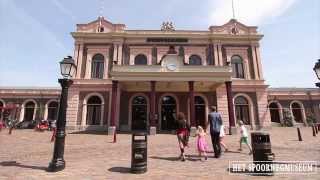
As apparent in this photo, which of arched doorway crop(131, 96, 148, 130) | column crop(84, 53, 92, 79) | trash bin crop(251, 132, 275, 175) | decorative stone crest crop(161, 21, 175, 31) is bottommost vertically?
trash bin crop(251, 132, 275, 175)

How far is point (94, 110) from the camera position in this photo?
817 inches

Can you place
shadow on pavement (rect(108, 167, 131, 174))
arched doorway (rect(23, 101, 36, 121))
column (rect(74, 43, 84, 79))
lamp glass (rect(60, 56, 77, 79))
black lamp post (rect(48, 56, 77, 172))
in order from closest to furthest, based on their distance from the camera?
shadow on pavement (rect(108, 167, 131, 174)) < black lamp post (rect(48, 56, 77, 172)) < lamp glass (rect(60, 56, 77, 79)) < column (rect(74, 43, 84, 79)) < arched doorway (rect(23, 101, 36, 121))

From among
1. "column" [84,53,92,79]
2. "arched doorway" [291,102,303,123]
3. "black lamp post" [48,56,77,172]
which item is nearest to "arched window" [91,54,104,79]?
"column" [84,53,92,79]

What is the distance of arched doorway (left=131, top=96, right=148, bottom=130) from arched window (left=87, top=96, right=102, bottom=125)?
2904 millimetres

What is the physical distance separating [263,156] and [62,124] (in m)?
5.58

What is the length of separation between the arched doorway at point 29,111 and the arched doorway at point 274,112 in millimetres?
26691

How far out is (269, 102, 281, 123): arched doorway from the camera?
25714 millimetres

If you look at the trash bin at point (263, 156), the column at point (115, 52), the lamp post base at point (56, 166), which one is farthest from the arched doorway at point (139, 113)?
the trash bin at point (263, 156)

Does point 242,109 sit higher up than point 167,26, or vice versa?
point 167,26

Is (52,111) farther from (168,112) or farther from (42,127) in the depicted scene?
(168,112)

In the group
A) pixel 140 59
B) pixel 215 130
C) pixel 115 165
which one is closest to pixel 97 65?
pixel 140 59

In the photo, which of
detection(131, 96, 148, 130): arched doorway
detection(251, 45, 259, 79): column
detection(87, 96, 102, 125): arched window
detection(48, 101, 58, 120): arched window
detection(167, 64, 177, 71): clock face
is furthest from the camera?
detection(48, 101, 58, 120): arched window

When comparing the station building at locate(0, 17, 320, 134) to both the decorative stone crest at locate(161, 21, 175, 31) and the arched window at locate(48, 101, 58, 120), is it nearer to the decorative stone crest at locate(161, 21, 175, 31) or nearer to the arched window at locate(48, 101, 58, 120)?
the decorative stone crest at locate(161, 21, 175, 31)

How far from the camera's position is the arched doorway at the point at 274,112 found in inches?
1012
